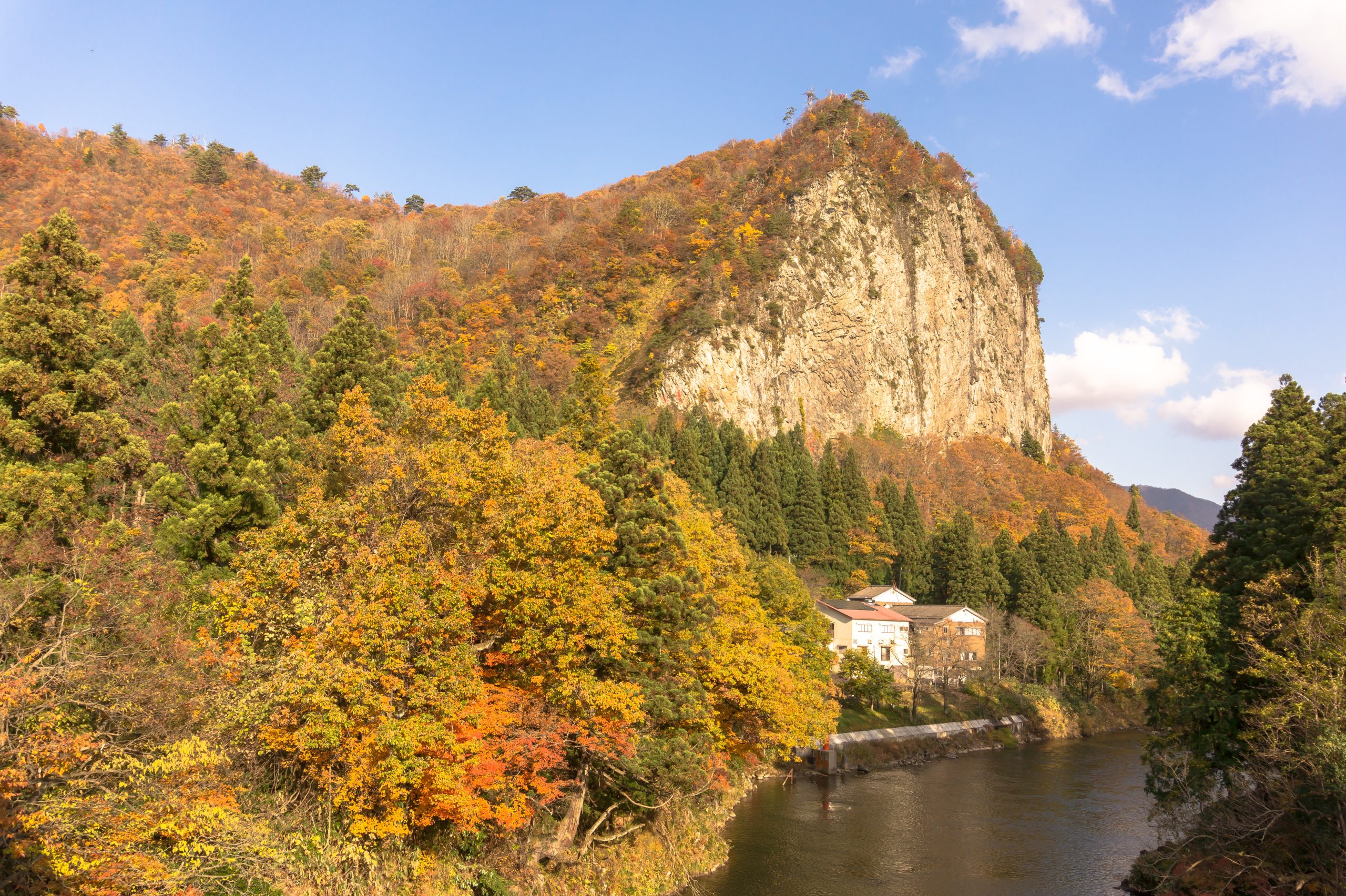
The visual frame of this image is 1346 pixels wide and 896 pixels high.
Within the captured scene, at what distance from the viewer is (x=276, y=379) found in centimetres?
2822

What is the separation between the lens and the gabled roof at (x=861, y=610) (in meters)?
60.9

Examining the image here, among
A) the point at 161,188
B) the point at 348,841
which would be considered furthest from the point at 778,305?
the point at 348,841

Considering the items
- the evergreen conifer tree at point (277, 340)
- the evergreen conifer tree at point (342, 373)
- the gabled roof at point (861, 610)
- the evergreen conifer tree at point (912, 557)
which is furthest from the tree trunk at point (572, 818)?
the evergreen conifer tree at point (912, 557)

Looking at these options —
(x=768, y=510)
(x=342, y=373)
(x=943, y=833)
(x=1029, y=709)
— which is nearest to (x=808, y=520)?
(x=768, y=510)

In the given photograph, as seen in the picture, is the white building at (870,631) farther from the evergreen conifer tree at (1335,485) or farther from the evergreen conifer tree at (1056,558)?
A: the evergreen conifer tree at (1335,485)

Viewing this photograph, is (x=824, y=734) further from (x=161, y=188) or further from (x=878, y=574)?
(x=161, y=188)

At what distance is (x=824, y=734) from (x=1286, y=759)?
20.4 metres

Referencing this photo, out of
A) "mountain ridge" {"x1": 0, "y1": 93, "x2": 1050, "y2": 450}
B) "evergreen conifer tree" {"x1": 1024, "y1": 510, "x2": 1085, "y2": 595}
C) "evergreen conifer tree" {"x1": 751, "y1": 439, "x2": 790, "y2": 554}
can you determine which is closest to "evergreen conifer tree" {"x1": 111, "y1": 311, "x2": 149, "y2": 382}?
"mountain ridge" {"x1": 0, "y1": 93, "x2": 1050, "y2": 450}

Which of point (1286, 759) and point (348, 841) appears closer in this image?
point (348, 841)

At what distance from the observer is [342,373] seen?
110ft

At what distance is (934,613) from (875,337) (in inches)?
2084

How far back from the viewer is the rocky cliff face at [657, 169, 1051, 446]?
9419cm

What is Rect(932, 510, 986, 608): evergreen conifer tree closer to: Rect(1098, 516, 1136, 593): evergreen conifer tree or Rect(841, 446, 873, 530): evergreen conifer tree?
Rect(841, 446, 873, 530): evergreen conifer tree

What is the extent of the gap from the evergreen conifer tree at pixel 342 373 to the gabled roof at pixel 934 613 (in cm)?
4464
